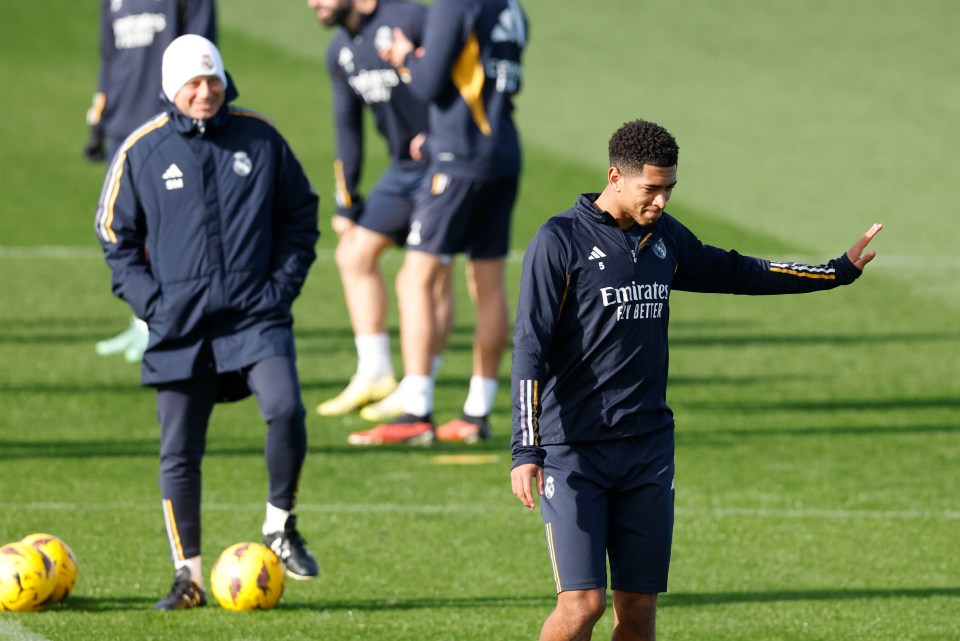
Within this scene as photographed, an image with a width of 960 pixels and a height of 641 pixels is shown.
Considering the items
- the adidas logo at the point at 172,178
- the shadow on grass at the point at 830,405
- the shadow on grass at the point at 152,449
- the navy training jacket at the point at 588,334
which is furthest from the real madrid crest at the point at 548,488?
the shadow on grass at the point at 830,405

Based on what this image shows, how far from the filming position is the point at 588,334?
5648 mm

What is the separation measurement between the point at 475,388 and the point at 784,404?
2.36 metres

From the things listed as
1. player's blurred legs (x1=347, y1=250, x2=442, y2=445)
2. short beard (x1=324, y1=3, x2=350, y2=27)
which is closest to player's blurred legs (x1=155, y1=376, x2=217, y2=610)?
player's blurred legs (x1=347, y1=250, x2=442, y2=445)

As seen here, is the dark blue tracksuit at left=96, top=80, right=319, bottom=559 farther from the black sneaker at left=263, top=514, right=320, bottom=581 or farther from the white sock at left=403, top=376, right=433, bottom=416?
the white sock at left=403, top=376, right=433, bottom=416

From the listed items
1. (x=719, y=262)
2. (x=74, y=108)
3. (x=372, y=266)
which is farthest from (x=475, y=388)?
(x=74, y=108)

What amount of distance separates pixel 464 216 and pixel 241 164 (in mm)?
3051

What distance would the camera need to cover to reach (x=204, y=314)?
7.13m

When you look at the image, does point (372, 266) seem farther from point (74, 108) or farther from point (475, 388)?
point (74, 108)

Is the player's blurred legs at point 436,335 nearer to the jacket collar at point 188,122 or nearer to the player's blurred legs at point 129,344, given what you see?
the player's blurred legs at point 129,344

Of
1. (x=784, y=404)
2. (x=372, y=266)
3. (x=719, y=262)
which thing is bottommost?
(x=784, y=404)

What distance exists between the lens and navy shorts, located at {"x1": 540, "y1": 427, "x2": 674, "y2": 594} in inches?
220

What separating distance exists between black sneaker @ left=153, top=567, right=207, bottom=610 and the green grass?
8 centimetres

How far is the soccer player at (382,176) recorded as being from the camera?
1070 cm

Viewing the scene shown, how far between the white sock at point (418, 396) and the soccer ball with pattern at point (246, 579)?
3205 mm
